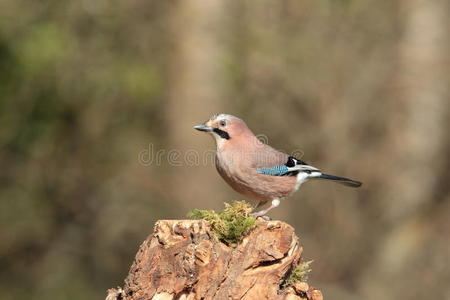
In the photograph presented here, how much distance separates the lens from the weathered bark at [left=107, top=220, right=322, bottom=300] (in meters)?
5.86

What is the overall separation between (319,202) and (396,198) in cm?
199

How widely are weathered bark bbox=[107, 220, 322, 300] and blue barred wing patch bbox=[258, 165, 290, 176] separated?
2561 millimetres

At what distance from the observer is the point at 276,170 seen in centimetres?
902

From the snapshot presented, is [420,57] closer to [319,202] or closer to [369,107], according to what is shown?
[369,107]

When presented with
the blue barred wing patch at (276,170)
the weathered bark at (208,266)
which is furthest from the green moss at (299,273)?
the blue barred wing patch at (276,170)

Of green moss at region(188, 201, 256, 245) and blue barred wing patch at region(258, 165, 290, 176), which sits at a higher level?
blue barred wing patch at region(258, 165, 290, 176)

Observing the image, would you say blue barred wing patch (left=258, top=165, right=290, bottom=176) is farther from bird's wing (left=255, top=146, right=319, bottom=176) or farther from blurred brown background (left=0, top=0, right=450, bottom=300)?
blurred brown background (left=0, top=0, right=450, bottom=300)

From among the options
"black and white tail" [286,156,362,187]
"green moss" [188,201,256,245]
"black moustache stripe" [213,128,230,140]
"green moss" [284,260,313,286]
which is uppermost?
"black moustache stripe" [213,128,230,140]

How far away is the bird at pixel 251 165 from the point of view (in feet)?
28.6

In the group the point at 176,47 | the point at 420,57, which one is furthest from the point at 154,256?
the point at 420,57

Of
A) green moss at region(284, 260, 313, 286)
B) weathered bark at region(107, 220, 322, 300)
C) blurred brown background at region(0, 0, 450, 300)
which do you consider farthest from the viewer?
blurred brown background at region(0, 0, 450, 300)

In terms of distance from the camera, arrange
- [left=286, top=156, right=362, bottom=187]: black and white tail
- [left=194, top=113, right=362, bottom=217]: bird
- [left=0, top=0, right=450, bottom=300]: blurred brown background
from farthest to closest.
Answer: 1. [left=0, top=0, right=450, bottom=300]: blurred brown background
2. [left=286, top=156, right=362, bottom=187]: black and white tail
3. [left=194, top=113, right=362, bottom=217]: bird

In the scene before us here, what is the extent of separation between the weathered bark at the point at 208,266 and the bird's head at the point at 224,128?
10.0 feet

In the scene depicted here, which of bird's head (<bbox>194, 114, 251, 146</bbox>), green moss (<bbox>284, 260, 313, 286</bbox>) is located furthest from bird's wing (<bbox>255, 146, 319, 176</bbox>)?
green moss (<bbox>284, 260, 313, 286</bbox>)
